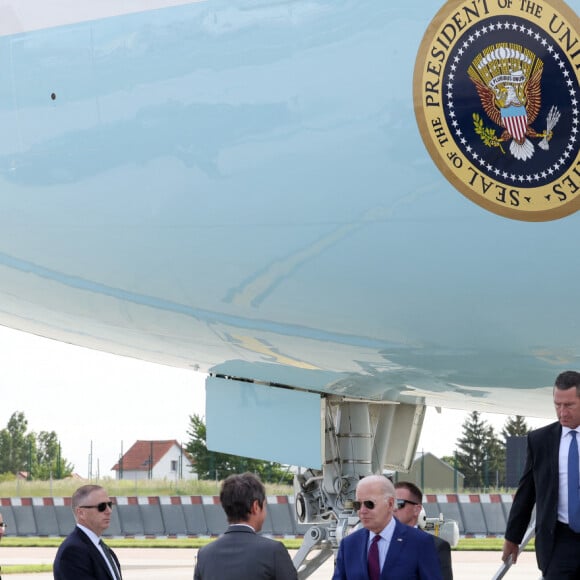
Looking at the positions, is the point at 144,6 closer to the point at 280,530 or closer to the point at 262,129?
the point at 262,129

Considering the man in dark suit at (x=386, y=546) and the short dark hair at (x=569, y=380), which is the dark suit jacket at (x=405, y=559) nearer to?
the man in dark suit at (x=386, y=546)

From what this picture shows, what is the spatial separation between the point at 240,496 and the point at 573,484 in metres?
1.91

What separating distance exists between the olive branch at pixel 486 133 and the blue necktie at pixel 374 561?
2510mm

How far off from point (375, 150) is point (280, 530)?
22.1 metres

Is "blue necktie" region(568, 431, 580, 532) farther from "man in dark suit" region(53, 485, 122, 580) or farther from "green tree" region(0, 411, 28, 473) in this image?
"green tree" region(0, 411, 28, 473)

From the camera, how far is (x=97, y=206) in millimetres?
7609

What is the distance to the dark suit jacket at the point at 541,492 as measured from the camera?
20.7 ft

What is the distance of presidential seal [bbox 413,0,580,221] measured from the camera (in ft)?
22.7

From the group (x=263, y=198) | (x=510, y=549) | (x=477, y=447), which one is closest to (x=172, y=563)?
(x=263, y=198)

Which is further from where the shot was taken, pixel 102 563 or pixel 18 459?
pixel 18 459

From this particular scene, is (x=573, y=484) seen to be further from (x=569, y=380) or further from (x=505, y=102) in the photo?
(x=505, y=102)

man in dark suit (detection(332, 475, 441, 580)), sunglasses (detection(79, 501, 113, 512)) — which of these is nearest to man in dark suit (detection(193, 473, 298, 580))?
man in dark suit (detection(332, 475, 441, 580))

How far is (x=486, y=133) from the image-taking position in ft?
23.1

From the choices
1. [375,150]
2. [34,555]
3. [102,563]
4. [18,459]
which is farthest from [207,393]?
[18,459]
